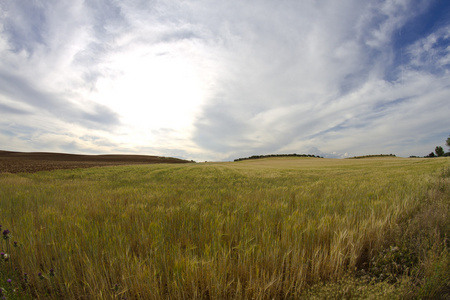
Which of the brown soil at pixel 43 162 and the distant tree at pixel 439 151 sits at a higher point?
the distant tree at pixel 439 151

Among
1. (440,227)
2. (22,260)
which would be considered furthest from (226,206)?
(440,227)

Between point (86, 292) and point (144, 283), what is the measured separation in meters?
0.70

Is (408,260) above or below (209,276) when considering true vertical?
below

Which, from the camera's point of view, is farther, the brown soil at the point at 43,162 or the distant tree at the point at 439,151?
the distant tree at the point at 439,151

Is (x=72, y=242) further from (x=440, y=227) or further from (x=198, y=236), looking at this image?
(x=440, y=227)

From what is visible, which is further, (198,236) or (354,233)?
(198,236)

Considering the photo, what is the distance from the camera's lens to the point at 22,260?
81.4 inches

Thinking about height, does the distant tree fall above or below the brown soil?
above

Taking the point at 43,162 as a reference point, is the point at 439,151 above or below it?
above

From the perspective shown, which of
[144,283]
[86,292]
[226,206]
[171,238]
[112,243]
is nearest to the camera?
[144,283]

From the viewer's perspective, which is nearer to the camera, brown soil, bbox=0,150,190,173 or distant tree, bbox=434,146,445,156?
brown soil, bbox=0,150,190,173

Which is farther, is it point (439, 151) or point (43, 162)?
point (439, 151)

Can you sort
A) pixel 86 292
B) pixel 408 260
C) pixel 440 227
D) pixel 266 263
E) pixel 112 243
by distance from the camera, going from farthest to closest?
pixel 440 227, pixel 112 243, pixel 408 260, pixel 266 263, pixel 86 292

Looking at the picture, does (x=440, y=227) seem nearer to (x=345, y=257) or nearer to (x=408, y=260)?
(x=408, y=260)
